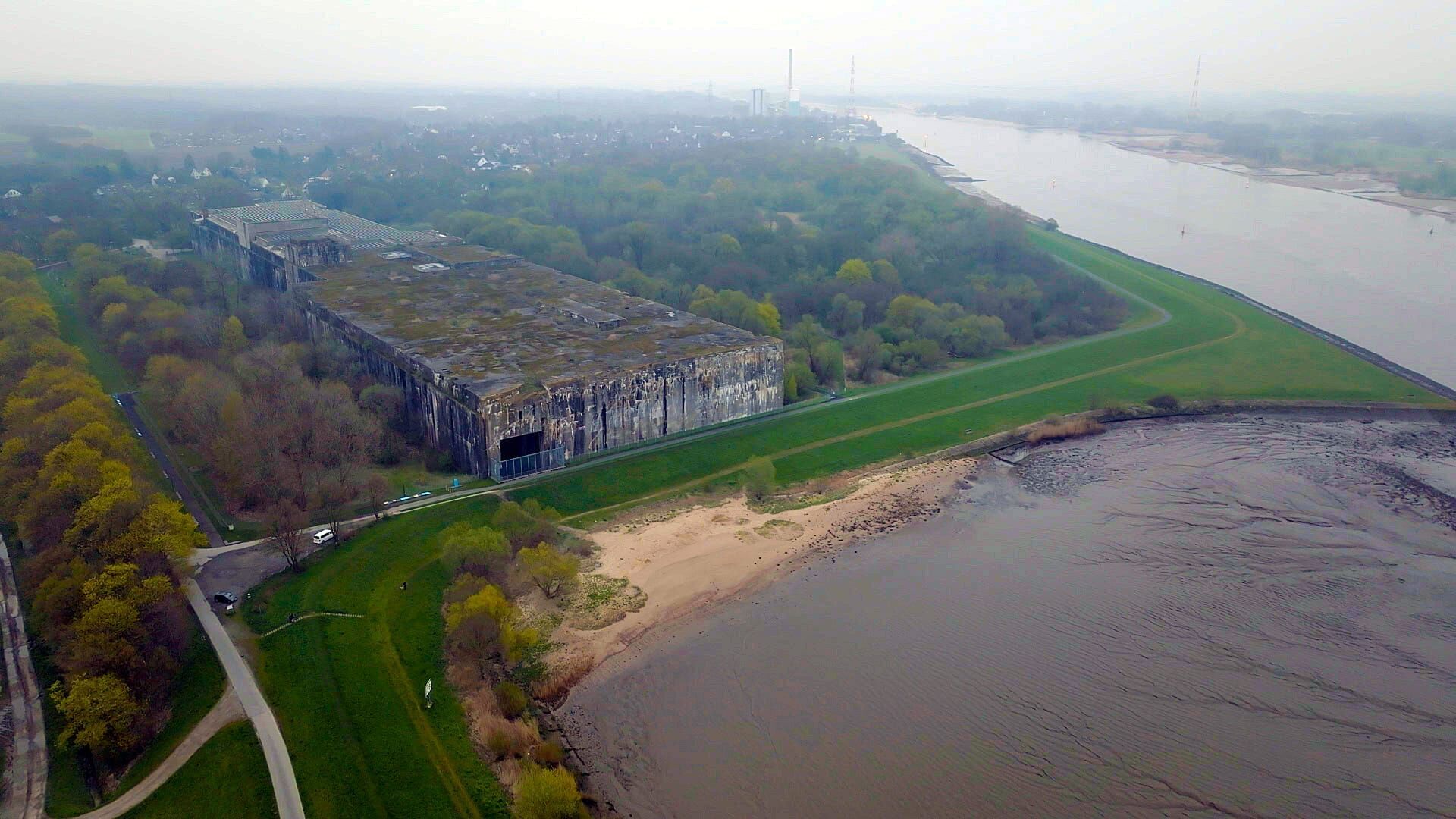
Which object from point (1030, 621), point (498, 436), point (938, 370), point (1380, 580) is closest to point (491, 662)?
point (498, 436)

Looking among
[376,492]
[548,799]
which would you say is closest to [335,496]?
[376,492]

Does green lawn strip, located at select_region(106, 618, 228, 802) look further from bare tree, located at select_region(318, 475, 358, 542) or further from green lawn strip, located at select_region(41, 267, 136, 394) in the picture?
green lawn strip, located at select_region(41, 267, 136, 394)

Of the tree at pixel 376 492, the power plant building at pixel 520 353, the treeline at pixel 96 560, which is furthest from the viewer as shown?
the power plant building at pixel 520 353

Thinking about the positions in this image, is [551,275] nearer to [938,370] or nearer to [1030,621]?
[938,370]

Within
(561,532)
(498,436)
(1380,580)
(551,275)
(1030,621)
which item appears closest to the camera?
(1030,621)

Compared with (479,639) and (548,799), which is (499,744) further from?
(479,639)

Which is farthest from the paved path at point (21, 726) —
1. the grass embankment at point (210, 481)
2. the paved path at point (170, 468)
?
the grass embankment at point (210, 481)

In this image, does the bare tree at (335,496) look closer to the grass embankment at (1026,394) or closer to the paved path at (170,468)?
the paved path at (170,468)
